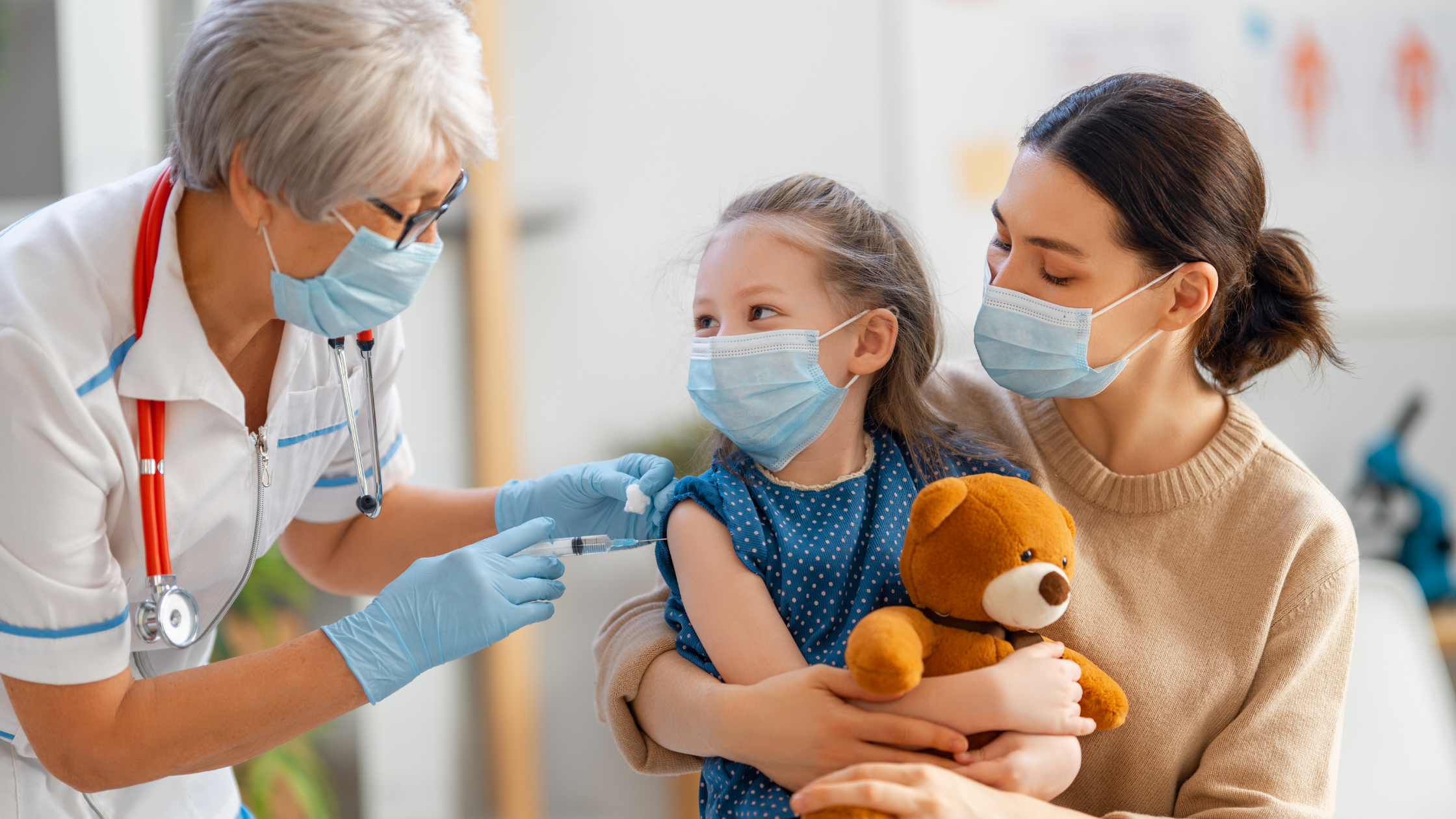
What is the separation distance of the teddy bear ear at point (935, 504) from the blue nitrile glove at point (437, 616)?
0.45 m

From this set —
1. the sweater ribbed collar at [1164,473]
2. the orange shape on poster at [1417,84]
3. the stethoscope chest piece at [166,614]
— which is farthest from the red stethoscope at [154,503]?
the orange shape on poster at [1417,84]

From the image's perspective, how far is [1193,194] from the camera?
1193mm

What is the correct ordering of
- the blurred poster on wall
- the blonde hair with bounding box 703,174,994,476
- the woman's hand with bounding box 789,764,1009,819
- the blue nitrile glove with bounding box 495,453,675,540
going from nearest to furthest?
1. the woman's hand with bounding box 789,764,1009,819
2. the blonde hair with bounding box 703,174,994,476
3. the blue nitrile glove with bounding box 495,453,675,540
4. the blurred poster on wall

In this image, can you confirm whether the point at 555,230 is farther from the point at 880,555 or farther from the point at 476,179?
the point at 880,555

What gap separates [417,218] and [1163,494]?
1.00 metres

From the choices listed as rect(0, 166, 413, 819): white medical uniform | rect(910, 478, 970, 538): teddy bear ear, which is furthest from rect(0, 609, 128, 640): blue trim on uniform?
rect(910, 478, 970, 538): teddy bear ear

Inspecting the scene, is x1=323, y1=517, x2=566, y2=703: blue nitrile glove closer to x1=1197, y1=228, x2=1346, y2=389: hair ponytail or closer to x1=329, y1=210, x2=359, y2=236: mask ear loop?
x1=329, y1=210, x2=359, y2=236: mask ear loop

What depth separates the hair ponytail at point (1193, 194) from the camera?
1.19 meters

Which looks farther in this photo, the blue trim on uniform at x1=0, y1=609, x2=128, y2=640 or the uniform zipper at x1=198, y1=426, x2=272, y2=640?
the uniform zipper at x1=198, y1=426, x2=272, y2=640

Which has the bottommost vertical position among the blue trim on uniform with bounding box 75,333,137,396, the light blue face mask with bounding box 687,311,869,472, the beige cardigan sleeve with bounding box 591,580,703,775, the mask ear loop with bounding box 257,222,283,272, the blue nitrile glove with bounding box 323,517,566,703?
the beige cardigan sleeve with bounding box 591,580,703,775

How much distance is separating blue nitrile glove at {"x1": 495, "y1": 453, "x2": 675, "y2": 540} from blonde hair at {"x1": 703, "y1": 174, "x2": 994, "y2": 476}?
16 cm

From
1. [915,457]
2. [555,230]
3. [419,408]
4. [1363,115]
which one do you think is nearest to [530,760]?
[419,408]

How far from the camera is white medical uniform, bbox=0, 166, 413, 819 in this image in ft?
3.41

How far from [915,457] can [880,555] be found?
18cm
